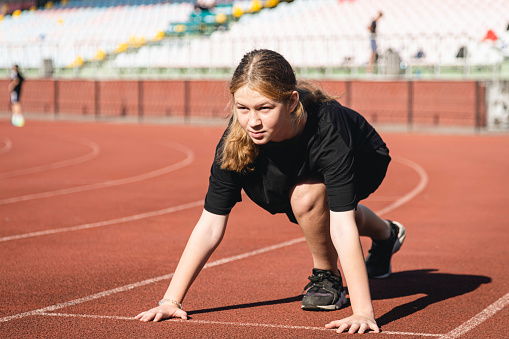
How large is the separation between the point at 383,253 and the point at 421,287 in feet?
1.11

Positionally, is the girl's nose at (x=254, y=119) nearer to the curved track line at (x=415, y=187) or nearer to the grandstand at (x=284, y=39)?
the curved track line at (x=415, y=187)

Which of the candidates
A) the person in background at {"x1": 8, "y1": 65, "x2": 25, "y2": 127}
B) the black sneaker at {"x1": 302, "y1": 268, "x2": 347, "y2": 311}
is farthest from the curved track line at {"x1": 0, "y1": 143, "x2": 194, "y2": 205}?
the person in background at {"x1": 8, "y1": 65, "x2": 25, "y2": 127}

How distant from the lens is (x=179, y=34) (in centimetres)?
3541

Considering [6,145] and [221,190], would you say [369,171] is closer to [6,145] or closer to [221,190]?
[221,190]

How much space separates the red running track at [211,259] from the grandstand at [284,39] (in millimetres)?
11305

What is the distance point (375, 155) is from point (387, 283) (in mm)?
1259

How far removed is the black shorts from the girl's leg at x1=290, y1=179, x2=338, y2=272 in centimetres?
16

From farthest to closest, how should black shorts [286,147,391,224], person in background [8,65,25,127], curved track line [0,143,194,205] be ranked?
person in background [8,65,25,127]
curved track line [0,143,194,205]
black shorts [286,147,391,224]

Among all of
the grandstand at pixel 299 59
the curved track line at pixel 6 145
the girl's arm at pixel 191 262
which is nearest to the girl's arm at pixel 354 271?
the girl's arm at pixel 191 262

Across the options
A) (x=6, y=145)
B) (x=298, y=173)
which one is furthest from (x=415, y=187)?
(x=6, y=145)

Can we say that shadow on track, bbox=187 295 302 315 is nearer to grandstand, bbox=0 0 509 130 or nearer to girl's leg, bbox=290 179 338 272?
girl's leg, bbox=290 179 338 272

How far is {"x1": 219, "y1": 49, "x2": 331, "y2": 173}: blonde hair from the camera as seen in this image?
3729 mm

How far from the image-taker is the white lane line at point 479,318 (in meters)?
4.00

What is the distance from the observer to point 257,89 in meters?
3.71
